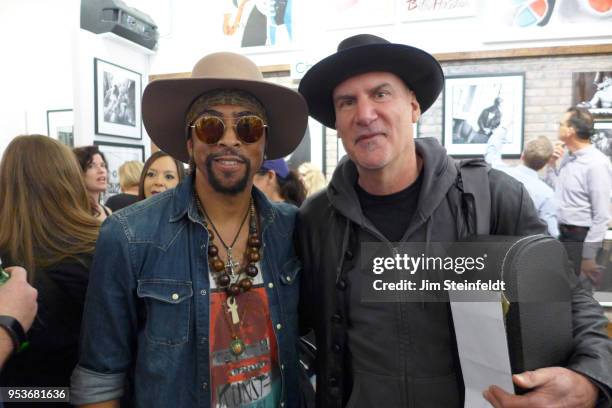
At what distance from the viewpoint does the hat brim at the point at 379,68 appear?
4.98 ft

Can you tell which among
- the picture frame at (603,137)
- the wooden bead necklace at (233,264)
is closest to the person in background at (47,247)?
the wooden bead necklace at (233,264)

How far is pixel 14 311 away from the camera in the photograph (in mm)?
1286

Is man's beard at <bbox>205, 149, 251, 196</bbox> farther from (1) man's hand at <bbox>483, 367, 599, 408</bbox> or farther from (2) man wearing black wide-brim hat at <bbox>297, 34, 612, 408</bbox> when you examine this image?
(1) man's hand at <bbox>483, 367, 599, 408</bbox>

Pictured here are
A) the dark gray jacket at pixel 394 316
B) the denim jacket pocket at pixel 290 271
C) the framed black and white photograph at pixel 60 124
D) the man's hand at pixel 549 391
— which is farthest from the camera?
the framed black and white photograph at pixel 60 124

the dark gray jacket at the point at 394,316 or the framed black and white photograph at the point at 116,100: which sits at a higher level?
the framed black and white photograph at the point at 116,100

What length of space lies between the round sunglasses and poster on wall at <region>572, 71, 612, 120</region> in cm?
454

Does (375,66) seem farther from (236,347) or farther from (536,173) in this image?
(536,173)

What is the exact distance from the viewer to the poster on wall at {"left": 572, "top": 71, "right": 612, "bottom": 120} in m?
4.62

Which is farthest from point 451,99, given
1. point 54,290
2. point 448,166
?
point 54,290

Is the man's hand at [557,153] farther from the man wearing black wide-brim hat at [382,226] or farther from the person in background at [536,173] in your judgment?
the man wearing black wide-brim hat at [382,226]

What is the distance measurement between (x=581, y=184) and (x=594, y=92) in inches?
43.4

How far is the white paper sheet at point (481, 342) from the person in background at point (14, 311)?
1.27 meters

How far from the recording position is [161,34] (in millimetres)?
6141

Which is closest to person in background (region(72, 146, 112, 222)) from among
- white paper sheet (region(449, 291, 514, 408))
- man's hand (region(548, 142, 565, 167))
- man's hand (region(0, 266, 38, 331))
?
man's hand (region(0, 266, 38, 331))
